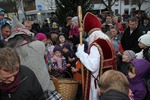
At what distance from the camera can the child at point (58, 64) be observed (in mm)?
4977

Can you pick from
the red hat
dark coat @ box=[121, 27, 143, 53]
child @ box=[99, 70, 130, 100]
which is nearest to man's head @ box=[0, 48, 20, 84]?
child @ box=[99, 70, 130, 100]

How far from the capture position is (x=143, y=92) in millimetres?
3330

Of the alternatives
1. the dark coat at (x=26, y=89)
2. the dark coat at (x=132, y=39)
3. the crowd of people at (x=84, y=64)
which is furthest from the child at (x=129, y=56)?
the dark coat at (x=26, y=89)

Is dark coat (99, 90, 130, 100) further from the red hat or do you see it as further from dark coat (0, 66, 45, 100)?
the red hat

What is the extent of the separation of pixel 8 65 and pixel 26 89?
0.33m

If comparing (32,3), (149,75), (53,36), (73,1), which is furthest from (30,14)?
(149,75)

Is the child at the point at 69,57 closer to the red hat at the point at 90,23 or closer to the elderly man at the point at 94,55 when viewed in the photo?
the elderly man at the point at 94,55

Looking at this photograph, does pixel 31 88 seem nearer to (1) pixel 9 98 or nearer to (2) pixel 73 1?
(1) pixel 9 98

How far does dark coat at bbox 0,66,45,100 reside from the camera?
→ 6.70ft

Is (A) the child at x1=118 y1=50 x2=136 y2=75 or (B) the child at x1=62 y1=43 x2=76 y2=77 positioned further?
(B) the child at x1=62 y1=43 x2=76 y2=77

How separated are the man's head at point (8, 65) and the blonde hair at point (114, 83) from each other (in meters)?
0.79

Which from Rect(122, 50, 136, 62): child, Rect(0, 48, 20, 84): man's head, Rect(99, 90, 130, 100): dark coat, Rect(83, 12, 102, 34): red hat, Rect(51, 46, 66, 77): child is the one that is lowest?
Rect(51, 46, 66, 77): child

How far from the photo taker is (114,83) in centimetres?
206

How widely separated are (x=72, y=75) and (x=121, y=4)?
145 ft
